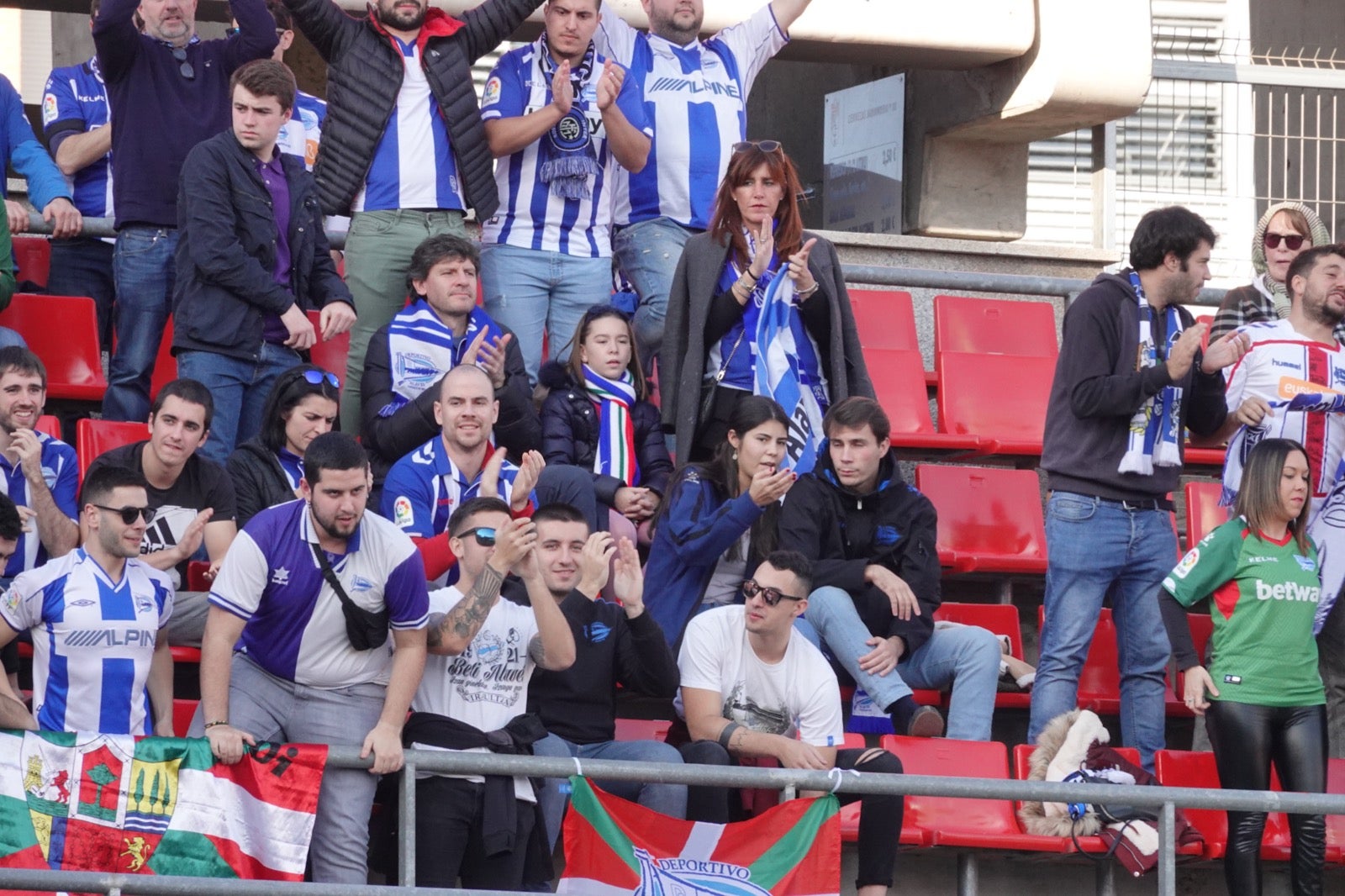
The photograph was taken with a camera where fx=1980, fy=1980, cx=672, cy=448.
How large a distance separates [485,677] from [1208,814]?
2.63 m

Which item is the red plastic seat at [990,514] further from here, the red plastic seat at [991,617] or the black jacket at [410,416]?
the black jacket at [410,416]

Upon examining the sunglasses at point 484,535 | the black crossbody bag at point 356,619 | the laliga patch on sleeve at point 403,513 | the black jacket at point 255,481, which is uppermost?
the black jacket at point 255,481

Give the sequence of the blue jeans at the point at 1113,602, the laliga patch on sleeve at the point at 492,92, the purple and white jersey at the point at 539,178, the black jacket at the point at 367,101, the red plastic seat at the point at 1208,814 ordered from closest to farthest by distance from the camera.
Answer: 1. the red plastic seat at the point at 1208,814
2. the blue jeans at the point at 1113,602
3. the black jacket at the point at 367,101
4. the purple and white jersey at the point at 539,178
5. the laliga patch on sleeve at the point at 492,92

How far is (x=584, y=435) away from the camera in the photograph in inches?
297

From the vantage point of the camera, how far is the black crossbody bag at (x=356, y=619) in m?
5.63

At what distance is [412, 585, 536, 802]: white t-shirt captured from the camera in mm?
5879

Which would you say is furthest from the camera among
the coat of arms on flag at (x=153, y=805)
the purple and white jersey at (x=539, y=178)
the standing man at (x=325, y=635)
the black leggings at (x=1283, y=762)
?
the purple and white jersey at (x=539, y=178)

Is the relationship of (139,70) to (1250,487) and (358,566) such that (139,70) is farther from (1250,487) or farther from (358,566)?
(1250,487)

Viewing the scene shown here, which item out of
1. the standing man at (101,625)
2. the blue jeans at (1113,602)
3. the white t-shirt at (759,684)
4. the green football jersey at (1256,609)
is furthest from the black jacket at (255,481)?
the green football jersey at (1256,609)

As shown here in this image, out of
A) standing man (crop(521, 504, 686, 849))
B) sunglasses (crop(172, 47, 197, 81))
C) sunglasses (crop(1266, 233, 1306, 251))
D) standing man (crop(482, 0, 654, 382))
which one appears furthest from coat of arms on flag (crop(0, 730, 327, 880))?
sunglasses (crop(1266, 233, 1306, 251))

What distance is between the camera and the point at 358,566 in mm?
5668

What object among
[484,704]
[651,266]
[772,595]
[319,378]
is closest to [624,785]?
[484,704]

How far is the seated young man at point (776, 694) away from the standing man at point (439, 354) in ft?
4.65

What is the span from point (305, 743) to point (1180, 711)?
352cm
